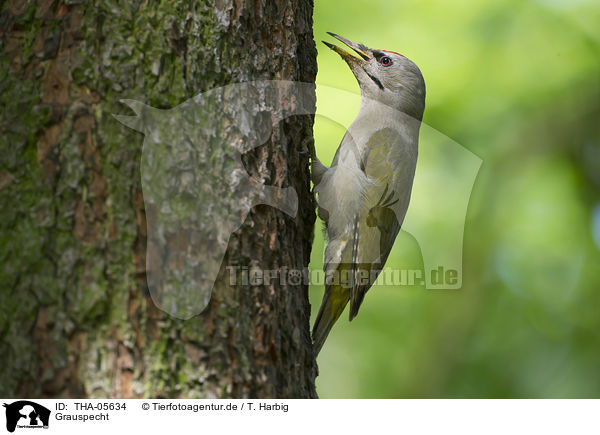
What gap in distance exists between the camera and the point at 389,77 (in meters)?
4.12

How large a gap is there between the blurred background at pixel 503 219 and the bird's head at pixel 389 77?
7.76 feet

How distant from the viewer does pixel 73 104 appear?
6.63 feet

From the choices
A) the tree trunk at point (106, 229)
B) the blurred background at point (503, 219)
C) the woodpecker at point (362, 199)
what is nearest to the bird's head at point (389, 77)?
the woodpecker at point (362, 199)

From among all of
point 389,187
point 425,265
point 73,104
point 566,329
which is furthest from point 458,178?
point 73,104

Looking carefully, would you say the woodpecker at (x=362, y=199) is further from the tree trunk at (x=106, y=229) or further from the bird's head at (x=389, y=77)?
the tree trunk at (x=106, y=229)

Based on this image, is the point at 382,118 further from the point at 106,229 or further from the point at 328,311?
the point at 106,229

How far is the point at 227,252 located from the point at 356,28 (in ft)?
17.1

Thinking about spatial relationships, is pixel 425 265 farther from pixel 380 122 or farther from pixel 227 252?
pixel 227 252
